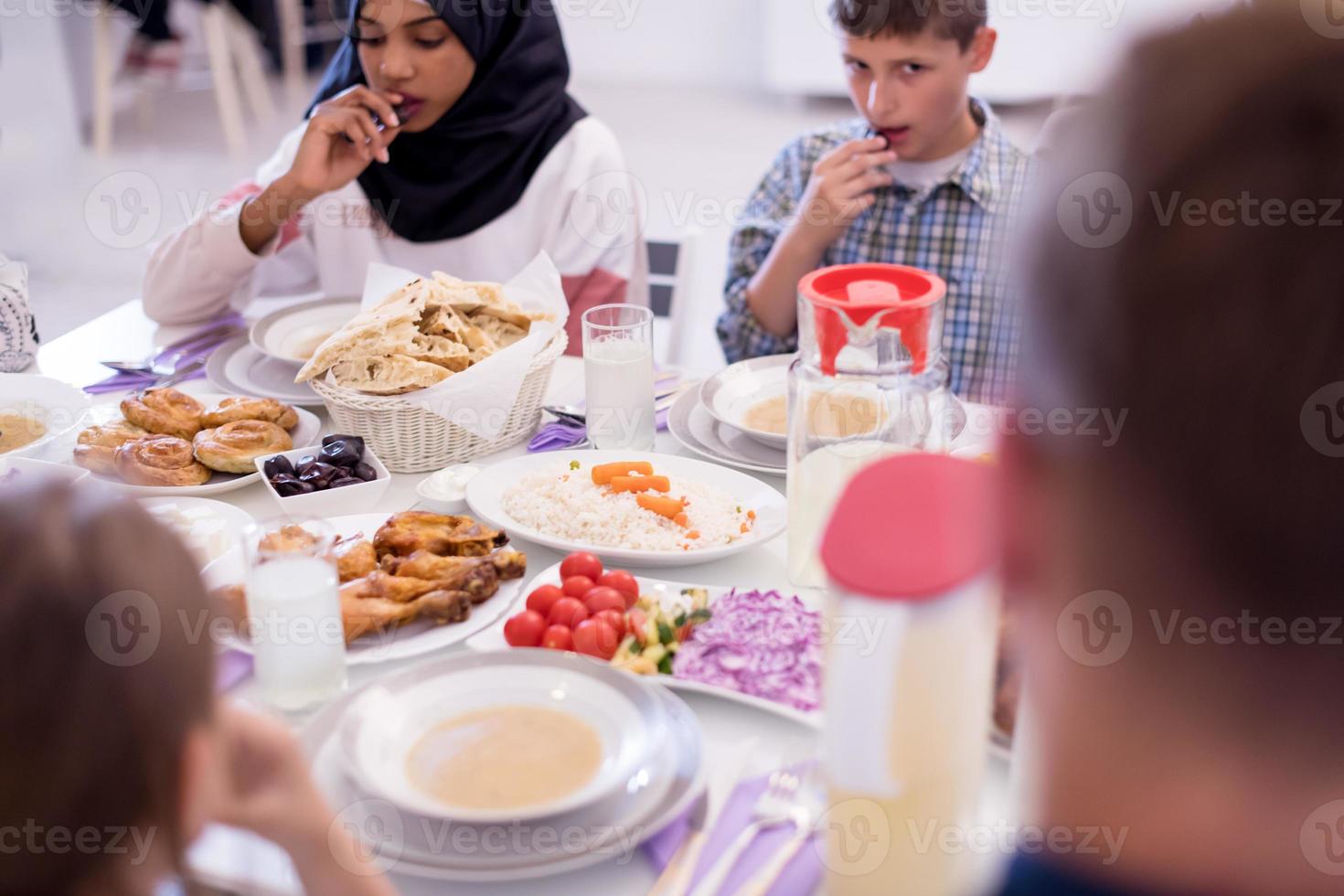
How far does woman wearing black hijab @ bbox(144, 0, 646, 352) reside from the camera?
203 cm

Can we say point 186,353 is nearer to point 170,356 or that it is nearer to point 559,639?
point 170,356

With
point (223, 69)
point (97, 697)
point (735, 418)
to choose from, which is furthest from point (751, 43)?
point (97, 697)

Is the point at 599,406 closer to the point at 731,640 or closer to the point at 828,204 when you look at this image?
the point at 731,640

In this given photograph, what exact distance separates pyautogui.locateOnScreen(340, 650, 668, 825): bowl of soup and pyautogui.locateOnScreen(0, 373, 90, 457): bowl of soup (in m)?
0.77

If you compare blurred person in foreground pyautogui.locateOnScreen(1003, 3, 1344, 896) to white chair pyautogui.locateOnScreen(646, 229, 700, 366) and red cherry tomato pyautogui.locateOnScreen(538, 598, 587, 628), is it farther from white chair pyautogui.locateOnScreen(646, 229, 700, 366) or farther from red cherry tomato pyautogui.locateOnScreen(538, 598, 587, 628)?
white chair pyautogui.locateOnScreen(646, 229, 700, 366)

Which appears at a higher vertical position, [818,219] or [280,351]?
[818,219]

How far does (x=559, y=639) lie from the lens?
101 cm

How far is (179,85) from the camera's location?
6797 mm

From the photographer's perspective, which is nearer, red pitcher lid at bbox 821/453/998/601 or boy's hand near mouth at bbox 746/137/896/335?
red pitcher lid at bbox 821/453/998/601

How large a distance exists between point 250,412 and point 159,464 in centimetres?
13

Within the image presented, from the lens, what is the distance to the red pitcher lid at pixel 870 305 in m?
1.14

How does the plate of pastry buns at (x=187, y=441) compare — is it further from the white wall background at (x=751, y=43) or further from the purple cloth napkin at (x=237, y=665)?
the white wall background at (x=751, y=43)

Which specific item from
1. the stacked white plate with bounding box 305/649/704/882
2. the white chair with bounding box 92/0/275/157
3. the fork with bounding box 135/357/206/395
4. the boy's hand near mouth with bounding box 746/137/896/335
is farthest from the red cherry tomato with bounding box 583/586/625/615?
the white chair with bounding box 92/0/275/157

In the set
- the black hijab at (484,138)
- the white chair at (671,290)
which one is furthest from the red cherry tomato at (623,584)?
the black hijab at (484,138)
